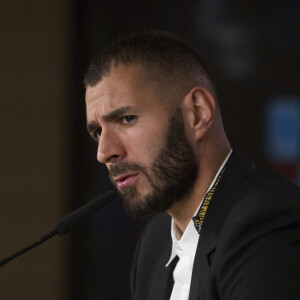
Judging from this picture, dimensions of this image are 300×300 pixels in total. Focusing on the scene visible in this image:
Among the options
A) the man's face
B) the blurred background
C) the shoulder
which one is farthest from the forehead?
the blurred background

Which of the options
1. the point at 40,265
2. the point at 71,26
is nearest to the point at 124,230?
the point at 40,265

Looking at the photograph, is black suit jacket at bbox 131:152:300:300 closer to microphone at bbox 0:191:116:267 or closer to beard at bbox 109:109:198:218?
beard at bbox 109:109:198:218

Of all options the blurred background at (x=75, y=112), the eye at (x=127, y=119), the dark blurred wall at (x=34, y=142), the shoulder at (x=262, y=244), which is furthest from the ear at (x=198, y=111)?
the dark blurred wall at (x=34, y=142)

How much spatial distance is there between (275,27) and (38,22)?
3.09 ft

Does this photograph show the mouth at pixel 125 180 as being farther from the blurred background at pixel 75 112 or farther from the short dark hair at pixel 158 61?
the blurred background at pixel 75 112

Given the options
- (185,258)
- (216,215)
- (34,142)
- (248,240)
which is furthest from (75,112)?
(248,240)

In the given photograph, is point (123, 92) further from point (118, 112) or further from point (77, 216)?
point (77, 216)

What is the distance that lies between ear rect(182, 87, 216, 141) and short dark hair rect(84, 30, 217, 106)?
0.09 feet

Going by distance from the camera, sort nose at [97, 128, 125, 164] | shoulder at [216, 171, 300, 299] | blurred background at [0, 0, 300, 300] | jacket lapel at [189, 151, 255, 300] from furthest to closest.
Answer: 1. blurred background at [0, 0, 300, 300]
2. nose at [97, 128, 125, 164]
3. jacket lapel at [189, 151, 255, 300]
4. shoulder at [216, 171, 300, 299]

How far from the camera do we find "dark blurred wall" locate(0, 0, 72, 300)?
205 centimetres

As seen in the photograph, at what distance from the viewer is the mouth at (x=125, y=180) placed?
1.14 m

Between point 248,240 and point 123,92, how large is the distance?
1.48 feet

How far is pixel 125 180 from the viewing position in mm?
1153

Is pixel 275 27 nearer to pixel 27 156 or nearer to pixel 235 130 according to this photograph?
pixel 235 130
